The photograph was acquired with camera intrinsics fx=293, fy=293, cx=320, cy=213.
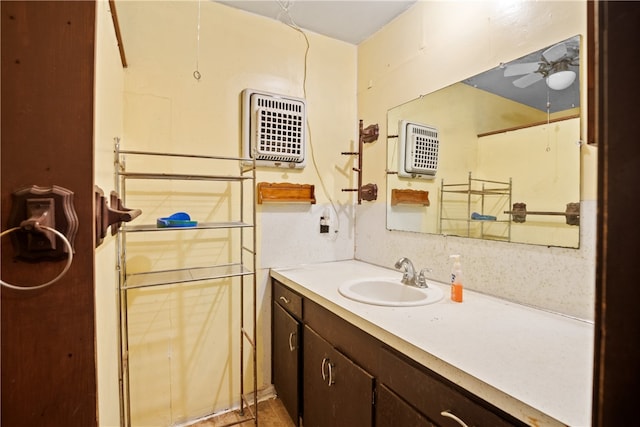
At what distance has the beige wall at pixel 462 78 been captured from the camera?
1021mm

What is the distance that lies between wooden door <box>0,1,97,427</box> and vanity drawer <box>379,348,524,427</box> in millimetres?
762

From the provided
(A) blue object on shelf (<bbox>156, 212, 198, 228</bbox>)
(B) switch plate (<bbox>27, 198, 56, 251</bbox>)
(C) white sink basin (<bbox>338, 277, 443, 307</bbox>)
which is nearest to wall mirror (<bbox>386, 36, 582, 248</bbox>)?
(C) white sink basin (<bbox>338, 277, 443, 307</bbox>)

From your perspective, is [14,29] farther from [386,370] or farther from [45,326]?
[386,370]

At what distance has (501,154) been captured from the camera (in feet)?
4.11

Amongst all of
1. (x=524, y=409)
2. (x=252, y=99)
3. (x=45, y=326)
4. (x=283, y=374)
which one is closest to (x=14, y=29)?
(x=45, y=326)

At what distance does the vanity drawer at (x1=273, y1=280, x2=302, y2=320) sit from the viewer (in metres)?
1.54

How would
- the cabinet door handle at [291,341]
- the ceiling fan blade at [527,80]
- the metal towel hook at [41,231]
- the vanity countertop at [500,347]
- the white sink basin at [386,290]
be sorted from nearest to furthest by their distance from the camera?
the metal towel hook at [41,231] < the vanity countertop at [500,347] < the ceiling fan blade at [527,80] < the white sink basin at [386,290] < the cabinet door handle at [291,341]

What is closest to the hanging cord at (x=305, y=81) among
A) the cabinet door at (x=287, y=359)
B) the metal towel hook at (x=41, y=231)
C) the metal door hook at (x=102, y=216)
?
the cabinet door at (x=287, y=359)

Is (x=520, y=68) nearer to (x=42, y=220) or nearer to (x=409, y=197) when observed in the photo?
(x=409, y=197)

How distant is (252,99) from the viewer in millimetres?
1735

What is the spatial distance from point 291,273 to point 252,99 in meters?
1.06

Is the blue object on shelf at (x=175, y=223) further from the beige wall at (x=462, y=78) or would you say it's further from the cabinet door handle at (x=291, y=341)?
the beige wall at (x=462, y=78)

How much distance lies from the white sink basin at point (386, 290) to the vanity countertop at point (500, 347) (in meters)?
0.08

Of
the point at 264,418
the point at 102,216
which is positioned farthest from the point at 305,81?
the point at 264,418
